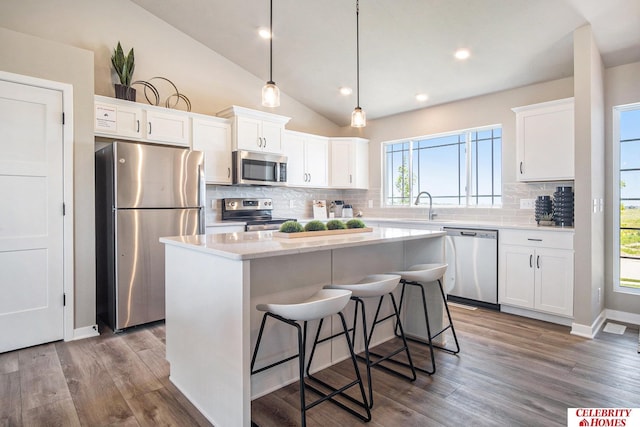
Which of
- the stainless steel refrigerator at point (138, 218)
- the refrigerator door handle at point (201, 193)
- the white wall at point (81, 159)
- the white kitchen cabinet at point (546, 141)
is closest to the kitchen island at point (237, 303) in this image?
the stainless steel refrigerator at point (138, 218)

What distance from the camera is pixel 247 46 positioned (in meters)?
4.27

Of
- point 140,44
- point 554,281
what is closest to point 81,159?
point 140,44

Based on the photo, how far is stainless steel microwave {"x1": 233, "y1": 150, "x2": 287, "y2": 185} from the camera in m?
4.28

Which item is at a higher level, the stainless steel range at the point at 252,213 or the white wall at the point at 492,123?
the white wall at the point at 492,123

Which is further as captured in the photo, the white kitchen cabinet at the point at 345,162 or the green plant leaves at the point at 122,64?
the white kitchen cabinet at the point at 345,162

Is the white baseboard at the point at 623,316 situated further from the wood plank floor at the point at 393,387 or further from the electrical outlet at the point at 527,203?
the electrical outlet at the point at 527,203

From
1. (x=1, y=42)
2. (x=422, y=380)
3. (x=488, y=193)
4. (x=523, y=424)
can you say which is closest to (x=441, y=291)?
(x=422, y=380)

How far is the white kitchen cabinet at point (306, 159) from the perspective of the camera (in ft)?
16.4

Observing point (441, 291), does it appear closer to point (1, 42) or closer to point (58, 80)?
point (58, 80)

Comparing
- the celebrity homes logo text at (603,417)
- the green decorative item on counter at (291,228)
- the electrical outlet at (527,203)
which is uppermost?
the electrical outlet at (527,203)

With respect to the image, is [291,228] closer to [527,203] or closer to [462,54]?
[462,54]

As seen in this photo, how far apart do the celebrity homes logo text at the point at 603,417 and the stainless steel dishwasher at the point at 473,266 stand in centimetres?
184

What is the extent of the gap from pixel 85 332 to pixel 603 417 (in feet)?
12.2

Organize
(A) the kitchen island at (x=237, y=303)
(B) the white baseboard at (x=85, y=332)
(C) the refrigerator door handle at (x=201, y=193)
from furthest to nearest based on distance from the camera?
(C) the refrigerator door handle at (x=201, y=193) → (B) the white baseboard at (x=85, y=332) → (A) the kitchen island at (x=237, y=303)
